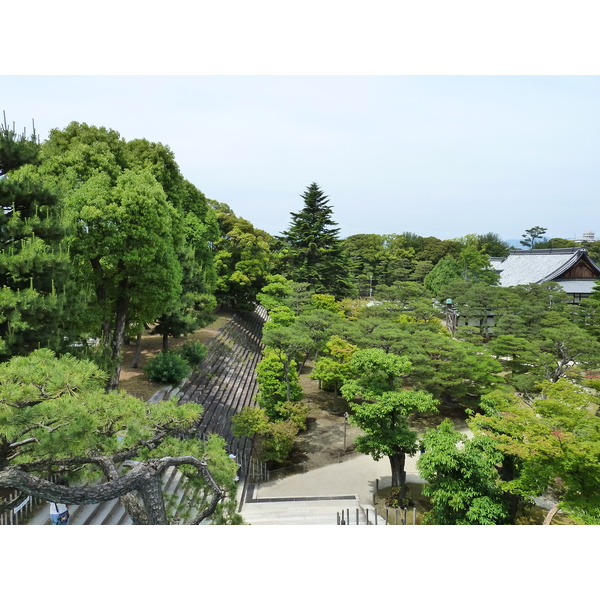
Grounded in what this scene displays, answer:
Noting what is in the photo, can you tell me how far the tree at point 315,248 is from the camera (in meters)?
25.7

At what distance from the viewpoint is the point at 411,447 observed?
30.2ft

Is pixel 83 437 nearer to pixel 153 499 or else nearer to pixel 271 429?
pixel 153 499

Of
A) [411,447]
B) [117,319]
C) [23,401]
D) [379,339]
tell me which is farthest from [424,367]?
[23,401]

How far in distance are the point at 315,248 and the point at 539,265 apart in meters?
17.4

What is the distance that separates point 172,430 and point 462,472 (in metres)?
5.47

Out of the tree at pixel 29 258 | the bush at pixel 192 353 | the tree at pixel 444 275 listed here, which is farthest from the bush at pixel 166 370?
the tree at pixel 444 275

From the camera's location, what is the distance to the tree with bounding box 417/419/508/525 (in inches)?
281

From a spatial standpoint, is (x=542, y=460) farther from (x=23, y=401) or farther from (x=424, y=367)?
(x=23, y=401)

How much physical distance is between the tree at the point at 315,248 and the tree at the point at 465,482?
59.1 ft

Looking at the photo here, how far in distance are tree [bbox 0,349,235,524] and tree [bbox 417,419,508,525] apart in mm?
4138

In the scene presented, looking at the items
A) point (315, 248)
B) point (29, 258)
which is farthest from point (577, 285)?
point (29, 258)

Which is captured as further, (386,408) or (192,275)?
(192,275)

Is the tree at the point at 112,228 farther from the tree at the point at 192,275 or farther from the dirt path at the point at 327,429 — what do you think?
the dirt path at the point at 327,429

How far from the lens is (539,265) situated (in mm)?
29344
